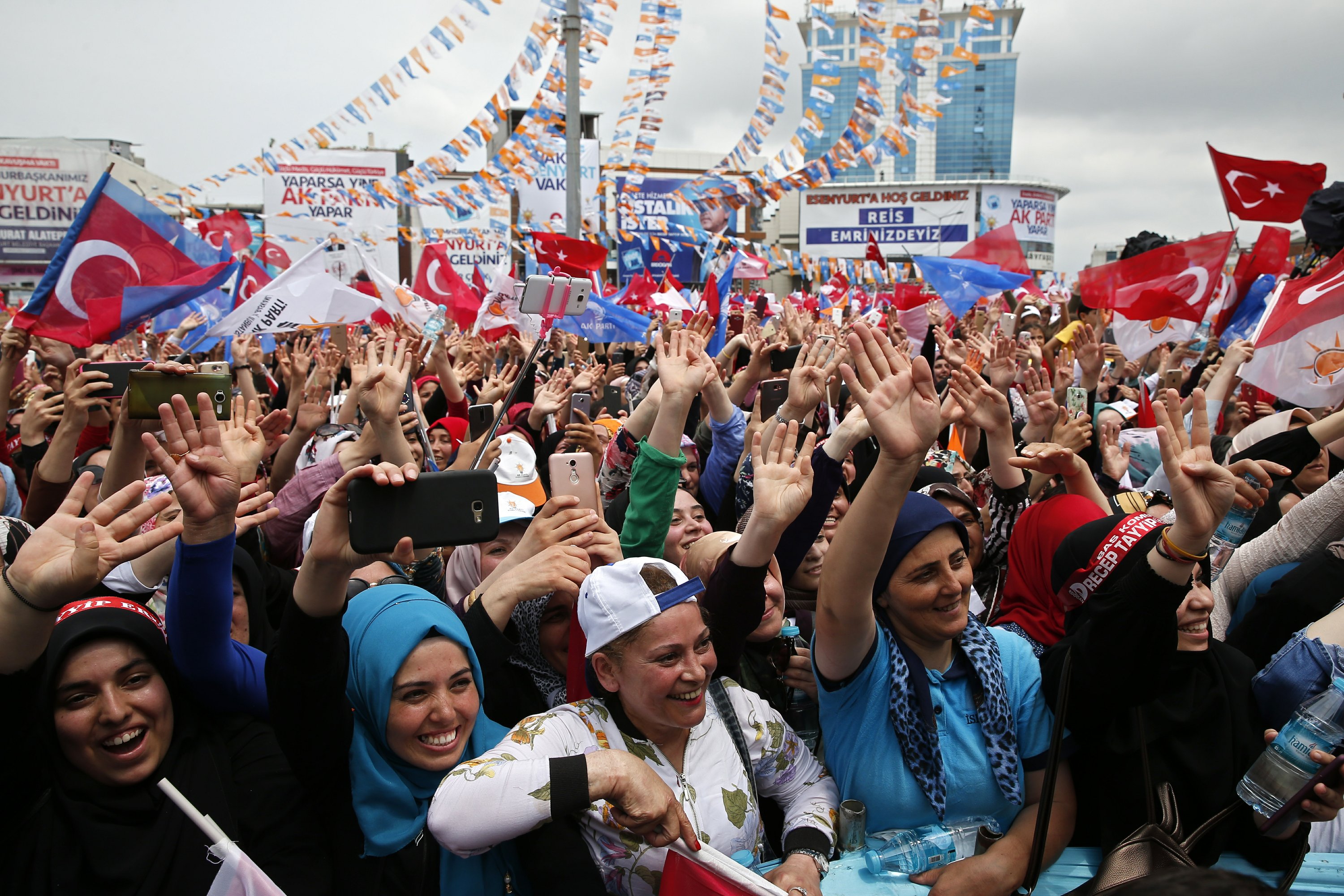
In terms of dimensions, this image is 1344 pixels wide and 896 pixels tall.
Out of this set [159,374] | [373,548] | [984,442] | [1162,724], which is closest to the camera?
[373,548]

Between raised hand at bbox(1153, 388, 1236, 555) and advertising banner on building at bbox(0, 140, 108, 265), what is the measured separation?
39848 mm

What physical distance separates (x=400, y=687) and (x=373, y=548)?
19.2 inches

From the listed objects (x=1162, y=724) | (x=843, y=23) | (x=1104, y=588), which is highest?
(x=843, y=23)

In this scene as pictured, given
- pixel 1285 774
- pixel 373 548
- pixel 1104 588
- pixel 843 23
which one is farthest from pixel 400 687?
pixel 843 23

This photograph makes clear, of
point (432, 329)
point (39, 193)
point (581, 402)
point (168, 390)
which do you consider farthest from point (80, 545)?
point (39, 193)

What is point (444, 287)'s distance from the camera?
1123cm

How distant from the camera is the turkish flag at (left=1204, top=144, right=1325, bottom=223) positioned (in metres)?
6.33

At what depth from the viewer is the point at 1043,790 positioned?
2035mm

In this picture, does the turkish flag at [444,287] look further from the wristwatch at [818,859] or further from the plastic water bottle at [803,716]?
the wristwatch at [818,859]

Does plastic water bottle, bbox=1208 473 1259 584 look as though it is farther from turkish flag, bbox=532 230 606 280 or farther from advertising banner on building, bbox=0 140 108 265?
advertising banner on building, bbox=0 140 108 265

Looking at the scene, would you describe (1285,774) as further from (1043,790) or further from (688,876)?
(688,876)

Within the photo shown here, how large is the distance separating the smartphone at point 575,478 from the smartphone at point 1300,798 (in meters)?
1.80

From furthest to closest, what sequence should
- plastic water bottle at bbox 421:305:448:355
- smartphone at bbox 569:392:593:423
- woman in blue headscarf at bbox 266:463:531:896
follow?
1. plastic water bottle at bbox 421:305:448:355
2. smartphone at bbox 569:392:593:423
3. woman in blue headscarf at bbox 266:463:531:896

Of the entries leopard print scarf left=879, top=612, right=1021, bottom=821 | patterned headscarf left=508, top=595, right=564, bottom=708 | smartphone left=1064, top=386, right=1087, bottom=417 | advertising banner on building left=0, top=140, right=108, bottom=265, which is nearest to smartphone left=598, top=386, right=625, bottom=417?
smartphone left=1064, top=386, right=1087, bottom=417
